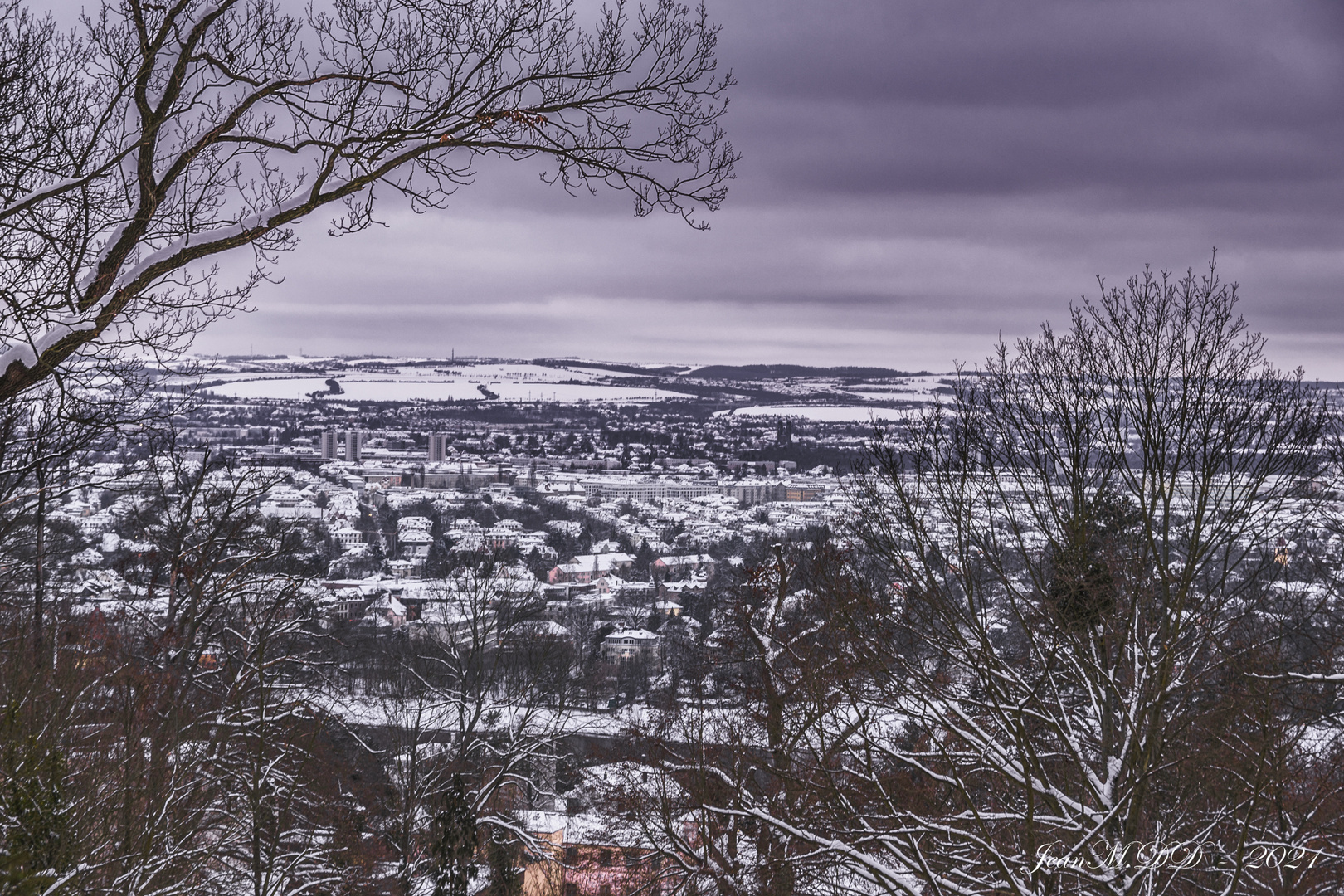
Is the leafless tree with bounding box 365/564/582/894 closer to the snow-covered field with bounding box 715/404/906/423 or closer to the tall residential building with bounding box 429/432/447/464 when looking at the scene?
the snow-covered field with bounding box 715/404/906/423

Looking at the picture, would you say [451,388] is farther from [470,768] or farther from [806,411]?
[470,768]

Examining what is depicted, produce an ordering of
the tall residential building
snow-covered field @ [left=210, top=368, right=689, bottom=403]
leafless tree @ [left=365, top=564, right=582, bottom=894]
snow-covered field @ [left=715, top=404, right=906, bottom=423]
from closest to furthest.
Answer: leafless tree @ [left=365, top=564, right=582, bottom=894]
snow-covered field @ [left=715, top=404, right=906, bottom=423]
the tall residential building
snow-covered field @ [left=210, top=368, right=689, bottom=403]

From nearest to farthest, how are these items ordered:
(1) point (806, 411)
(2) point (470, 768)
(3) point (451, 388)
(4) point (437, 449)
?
(2) point (470, 768) → (1) point (806, 411) → (4) point (437, 449) → (3) point (451, 388)

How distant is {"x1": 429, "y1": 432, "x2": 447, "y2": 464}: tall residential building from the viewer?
11769 centimetres

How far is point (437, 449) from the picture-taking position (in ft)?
389

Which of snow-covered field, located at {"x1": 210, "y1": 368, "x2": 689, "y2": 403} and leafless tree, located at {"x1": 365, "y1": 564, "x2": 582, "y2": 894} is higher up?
snow-covered field, located at {"x1": 210, "y1": 368, "x2": 689, "y2": 403}

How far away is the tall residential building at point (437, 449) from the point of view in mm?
117688

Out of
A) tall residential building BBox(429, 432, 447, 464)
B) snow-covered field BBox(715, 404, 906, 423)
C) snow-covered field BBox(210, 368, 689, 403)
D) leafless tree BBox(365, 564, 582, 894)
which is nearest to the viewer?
leafless tree BBox(365, 564, 582, 894)

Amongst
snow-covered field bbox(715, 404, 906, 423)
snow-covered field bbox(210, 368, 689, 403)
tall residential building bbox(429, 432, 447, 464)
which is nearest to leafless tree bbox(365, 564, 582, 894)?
snow-covered field bbox(715, 404, 906, 423)

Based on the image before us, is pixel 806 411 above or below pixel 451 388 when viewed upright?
below

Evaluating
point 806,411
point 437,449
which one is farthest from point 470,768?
point 437,449

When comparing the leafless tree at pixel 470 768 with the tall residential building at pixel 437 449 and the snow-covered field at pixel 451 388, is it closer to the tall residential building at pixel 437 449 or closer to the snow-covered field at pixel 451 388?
the tall residential building at pixel 437 449

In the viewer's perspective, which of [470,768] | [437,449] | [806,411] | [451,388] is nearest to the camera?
[470,768]

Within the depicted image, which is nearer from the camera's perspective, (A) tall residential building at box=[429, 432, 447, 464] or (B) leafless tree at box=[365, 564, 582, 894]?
(B) leafless tree at box=[365, 564, 582, 894]
